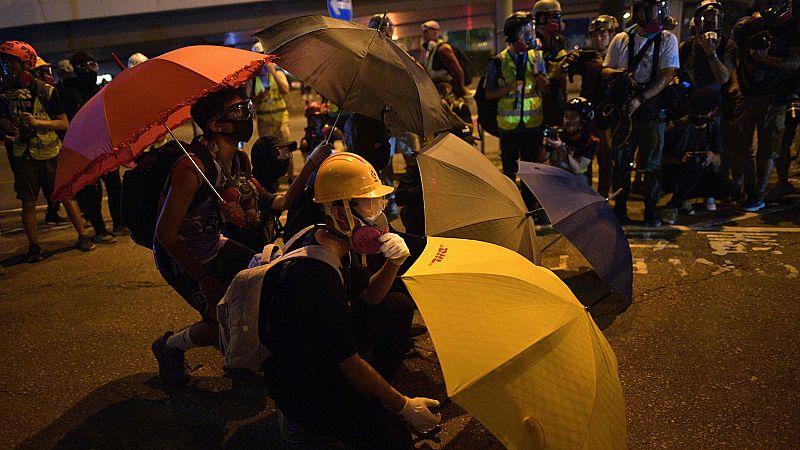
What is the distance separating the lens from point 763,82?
5.94m

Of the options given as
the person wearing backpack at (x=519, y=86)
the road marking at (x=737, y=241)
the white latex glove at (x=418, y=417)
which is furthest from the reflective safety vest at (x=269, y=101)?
the white latex glove at (x=418, y=417)

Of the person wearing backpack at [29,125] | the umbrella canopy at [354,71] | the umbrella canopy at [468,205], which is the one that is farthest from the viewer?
the person wearing backpack at [29,125]

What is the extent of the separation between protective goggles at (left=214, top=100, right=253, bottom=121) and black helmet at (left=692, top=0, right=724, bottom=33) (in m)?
4.90

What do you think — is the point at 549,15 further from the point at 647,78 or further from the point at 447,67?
the point at 647,78

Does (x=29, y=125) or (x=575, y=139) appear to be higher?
(x=29, y=125)

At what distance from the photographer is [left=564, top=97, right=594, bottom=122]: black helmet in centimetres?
550

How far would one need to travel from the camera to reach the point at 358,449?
265cm

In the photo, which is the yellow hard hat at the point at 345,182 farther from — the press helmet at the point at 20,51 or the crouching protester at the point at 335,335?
the press helmet at the point at 20,51

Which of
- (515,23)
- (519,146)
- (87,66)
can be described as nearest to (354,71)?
(515,23)

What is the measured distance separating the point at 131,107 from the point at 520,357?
2206 millimetres

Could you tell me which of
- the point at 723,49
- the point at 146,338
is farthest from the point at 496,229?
the point at 723,49

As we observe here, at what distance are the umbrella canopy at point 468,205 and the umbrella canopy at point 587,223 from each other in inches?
7.9

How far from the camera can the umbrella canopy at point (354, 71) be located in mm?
3652

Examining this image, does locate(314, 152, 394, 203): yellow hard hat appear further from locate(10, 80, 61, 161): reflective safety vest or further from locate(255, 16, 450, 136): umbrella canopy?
locate(10, 80, 61, 161): reflective safety vest
